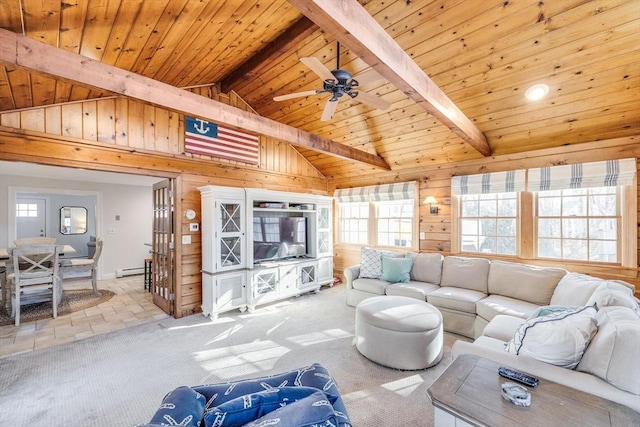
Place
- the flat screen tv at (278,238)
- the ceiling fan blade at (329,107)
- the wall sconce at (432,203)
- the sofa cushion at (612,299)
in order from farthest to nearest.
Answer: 1. the wall sconce at (432,203)
2. the flat screen tv at (278,238)
3. the ceiling fan blade at (329,107)
4. the sofa cushion at (612,299)

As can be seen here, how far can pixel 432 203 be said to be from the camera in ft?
16.3

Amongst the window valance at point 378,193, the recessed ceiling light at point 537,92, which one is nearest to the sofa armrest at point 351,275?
the window valance at point 378,193

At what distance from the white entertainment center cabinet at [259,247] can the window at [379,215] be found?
78 centimetres

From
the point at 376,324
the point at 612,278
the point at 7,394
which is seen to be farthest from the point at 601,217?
the point at 7,394

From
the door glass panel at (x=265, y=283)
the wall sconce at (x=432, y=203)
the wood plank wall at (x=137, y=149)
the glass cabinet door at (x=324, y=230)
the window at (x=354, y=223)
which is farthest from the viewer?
the window at (x=354, y=223)

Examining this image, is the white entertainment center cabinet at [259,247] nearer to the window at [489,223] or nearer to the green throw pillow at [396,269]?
the green throw pillow at [396,269]

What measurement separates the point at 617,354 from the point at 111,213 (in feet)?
27.9

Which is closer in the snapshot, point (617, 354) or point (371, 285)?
point (617, 354)

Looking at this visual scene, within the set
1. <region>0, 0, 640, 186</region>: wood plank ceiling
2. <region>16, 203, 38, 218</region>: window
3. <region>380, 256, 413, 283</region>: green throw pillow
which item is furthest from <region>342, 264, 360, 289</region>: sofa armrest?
<region>16, 203, 38, 218</region>: window

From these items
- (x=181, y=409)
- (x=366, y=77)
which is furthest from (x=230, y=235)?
(x=181, y=409)

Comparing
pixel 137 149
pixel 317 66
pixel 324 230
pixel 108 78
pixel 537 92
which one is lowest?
pixel 324 230

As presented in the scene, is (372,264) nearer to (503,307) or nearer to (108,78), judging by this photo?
(503,307)

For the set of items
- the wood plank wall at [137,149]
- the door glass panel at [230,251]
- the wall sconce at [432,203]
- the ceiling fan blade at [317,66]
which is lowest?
the door glass panel at [230,251]

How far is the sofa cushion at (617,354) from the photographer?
4.66 feet
